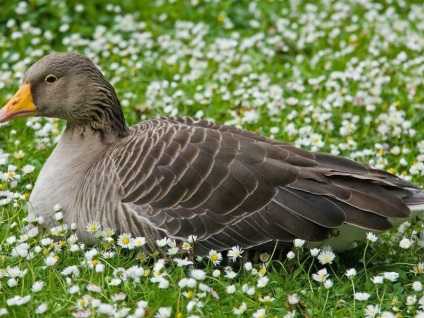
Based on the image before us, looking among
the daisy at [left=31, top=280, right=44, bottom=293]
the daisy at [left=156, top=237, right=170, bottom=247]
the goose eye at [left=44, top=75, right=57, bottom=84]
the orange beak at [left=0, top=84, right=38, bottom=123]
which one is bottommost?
the daisy at [left=31, top=280, right=44, bottom=293]

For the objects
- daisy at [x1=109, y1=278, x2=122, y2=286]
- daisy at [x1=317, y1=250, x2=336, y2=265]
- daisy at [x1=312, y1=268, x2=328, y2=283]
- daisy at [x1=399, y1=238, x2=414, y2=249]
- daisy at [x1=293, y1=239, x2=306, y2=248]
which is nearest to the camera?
daisy at [x1=109, y1=278, x2=122, y2=286]

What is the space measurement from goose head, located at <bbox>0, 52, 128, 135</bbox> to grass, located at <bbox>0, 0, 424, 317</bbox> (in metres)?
0.57

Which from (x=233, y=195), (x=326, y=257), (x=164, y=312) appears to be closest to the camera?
(x=164, y=312)

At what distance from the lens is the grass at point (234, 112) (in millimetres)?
4809

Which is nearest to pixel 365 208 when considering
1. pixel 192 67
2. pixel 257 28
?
pixel 192 67

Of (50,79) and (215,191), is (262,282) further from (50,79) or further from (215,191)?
(50,79)

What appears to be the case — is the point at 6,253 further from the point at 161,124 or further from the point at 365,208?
the point at 365,208

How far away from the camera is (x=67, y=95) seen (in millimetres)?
5867

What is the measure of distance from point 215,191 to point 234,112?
2628 mm

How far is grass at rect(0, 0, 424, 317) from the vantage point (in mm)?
4809

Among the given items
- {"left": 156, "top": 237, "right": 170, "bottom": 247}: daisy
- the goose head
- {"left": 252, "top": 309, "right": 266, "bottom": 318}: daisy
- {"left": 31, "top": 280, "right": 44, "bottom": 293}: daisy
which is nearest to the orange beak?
the goose head

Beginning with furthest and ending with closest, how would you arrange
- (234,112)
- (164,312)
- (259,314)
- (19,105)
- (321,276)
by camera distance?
1. (234,112)
2. (19,105)
3. (321,276)
4. (259,314)
5. (164,312)

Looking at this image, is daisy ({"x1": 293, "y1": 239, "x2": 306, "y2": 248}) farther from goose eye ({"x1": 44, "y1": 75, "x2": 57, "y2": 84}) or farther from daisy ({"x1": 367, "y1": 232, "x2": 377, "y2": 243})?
goose eye ({"x1": 44, "y1": 75, "x2": 57, "y2": 84})

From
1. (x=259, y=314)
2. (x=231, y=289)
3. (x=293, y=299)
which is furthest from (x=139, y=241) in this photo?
(x=293, y=299)
